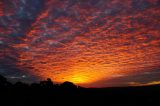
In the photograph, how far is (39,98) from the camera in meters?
32.8

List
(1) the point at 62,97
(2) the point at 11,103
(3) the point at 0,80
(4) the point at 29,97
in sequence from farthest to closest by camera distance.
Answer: (3) the point at 0,80, (1) the point at 62,97, (4) the point at 29,97, (2) the point at 11,103

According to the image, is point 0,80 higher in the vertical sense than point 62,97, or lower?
higher

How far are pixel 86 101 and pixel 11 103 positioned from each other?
12.5 meters

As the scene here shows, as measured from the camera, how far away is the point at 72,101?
3231cm

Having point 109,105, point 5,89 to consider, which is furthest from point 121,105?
point 5,89

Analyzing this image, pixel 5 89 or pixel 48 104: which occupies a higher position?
pixel 5 89

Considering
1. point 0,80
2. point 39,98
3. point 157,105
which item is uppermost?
point 0,80

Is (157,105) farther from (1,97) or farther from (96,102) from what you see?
(1,97)

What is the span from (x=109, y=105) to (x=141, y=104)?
17.0ft

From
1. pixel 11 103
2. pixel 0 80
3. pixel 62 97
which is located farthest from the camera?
pixel 0 80

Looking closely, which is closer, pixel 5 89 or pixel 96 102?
pixel 96 102

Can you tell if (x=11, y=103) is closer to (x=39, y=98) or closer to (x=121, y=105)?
(x=39, y=98)

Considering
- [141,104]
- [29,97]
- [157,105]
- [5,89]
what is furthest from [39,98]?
[157,105]

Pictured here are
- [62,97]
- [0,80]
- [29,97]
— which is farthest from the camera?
[0,80]
